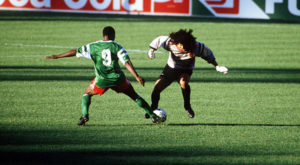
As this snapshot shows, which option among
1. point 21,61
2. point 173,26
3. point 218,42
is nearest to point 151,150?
point 21,61

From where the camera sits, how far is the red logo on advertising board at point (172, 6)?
109 feet

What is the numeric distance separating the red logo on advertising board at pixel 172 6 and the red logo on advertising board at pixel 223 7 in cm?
114

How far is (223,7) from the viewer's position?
3294cm

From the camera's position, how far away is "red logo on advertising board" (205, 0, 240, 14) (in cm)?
3262

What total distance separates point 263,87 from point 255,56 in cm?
584

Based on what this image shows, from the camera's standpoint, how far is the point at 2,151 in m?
8.58

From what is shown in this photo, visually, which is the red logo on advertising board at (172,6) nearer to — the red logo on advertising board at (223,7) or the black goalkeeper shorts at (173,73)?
the red logo on advertising board at (223,7)

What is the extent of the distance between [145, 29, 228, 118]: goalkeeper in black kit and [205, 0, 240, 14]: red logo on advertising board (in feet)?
72.4

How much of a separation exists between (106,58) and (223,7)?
23607 millimetres

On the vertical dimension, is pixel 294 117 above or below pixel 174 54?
below

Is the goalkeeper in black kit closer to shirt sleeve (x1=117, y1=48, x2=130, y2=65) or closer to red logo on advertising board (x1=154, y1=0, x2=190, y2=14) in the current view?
shirt sleeve (x1=117, y1=48, x2=130, y2=65)

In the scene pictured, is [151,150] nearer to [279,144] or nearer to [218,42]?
[279,144]

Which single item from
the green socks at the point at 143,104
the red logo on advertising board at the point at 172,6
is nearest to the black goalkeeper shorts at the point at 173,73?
the green socks at the point at 143,104

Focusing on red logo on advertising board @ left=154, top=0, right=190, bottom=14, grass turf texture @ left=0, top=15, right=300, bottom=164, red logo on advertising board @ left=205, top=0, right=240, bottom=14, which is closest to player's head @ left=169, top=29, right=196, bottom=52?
grass turf texture @ left=0, top=15, right=300, bottom=164
